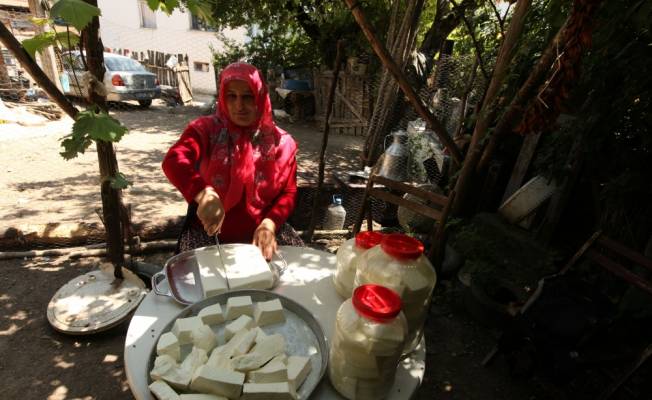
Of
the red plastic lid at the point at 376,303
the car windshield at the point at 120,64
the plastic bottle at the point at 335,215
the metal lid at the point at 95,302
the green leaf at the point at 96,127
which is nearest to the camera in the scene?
the red plastic lid at the point at 376,303

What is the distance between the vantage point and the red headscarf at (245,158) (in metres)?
2.25

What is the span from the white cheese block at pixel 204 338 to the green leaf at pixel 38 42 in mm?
1696

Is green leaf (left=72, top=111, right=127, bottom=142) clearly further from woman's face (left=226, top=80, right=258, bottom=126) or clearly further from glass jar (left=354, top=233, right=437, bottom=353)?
glass jar (left=354, top=233, right=437, bottom=353)

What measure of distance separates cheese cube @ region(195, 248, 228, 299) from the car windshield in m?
12.6

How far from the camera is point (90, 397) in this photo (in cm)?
240

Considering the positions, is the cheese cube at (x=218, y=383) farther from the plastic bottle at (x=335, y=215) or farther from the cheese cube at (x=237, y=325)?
the plastic bottle at (x=335, y=215)

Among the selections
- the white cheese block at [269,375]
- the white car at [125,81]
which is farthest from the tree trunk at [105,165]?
the white car at [125,81]

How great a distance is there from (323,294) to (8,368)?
2611mm

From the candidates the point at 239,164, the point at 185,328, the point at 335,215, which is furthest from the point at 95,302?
the point at 335,215

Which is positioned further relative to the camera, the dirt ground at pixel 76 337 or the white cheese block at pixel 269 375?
the dirt ground at pixel 76 337

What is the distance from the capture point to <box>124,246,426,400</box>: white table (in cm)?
118

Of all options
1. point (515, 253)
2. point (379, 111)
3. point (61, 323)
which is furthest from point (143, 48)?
point (515, 253)

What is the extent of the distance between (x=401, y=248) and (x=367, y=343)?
13.9 inches

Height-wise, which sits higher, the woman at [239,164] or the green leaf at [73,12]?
the green leaf at [73,12]
